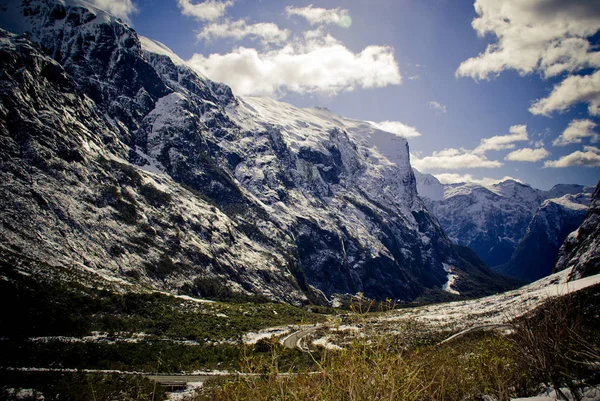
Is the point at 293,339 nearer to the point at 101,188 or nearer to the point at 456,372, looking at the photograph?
the point at 456,372

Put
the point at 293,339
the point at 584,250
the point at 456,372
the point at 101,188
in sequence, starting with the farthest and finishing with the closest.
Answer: the point at 101,188, the point at 584,250, the point at 293,339, the point at 456,372

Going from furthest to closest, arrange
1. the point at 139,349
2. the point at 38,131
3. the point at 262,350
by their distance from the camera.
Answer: the point at 38,131 → the point at 262,350 → the point at 139,349

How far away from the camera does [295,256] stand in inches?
7869

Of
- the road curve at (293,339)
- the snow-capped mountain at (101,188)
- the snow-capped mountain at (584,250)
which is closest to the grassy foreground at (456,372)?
the road curve at (293,339)

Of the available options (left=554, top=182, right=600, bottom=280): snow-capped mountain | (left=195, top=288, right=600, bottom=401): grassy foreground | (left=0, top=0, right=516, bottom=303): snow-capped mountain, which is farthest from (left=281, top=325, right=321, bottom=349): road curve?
(left=554, top=182, right=600, bottom=280): snow-capped mountain

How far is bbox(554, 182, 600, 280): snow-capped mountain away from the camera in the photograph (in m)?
64.9

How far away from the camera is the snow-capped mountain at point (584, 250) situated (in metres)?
64.9

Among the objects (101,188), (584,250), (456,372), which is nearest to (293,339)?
(456,372)

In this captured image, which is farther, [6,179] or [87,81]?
[87,81]

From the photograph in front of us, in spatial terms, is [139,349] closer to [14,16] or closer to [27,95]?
[27,95]

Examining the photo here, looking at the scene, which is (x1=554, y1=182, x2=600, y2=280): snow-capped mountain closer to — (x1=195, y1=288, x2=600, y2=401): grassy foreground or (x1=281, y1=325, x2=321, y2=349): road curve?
(x1=281, y1=325, x2=321, y2=349): road curve

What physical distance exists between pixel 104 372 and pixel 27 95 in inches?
5226

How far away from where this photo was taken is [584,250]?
268 feet

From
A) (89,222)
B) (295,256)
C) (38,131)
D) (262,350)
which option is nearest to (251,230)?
(295,256)
